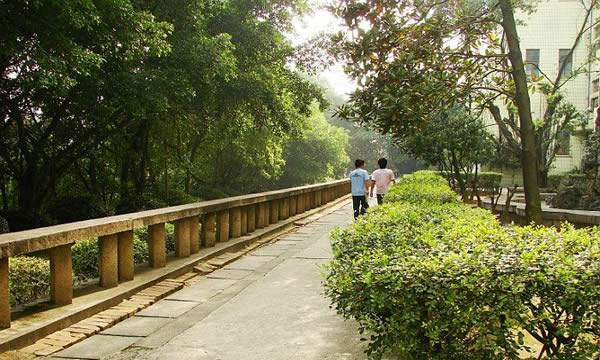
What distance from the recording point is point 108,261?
6801 millimetres

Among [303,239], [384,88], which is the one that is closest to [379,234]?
[384,88]

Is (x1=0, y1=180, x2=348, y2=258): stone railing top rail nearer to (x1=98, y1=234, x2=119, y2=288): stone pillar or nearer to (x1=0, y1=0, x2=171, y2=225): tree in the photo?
(x1=98, y1=234, x2=119, y2=288): stone pillar

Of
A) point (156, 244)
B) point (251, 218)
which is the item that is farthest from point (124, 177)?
point (156, 244)

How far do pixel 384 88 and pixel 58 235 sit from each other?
15.6 feet

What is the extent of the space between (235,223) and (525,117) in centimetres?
628

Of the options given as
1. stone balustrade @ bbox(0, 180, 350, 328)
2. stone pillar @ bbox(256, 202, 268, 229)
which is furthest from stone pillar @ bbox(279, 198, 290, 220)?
stone pillar @ bbox(256, 202, 268, 229)

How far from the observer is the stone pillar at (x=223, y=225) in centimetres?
1092

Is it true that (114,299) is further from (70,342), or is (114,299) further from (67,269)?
(70,342)

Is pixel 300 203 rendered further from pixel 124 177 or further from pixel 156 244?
pixel 156 244

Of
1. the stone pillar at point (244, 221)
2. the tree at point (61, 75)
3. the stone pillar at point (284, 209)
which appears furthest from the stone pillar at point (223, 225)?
the stone pillar at point (284, 209)

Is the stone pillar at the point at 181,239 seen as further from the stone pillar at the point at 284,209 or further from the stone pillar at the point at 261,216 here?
→ the stone pillar at the point at 284,209

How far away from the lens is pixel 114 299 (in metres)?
6.38

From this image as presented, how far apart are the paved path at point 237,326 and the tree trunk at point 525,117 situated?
12.3 ft

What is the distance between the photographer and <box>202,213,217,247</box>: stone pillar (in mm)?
10258
